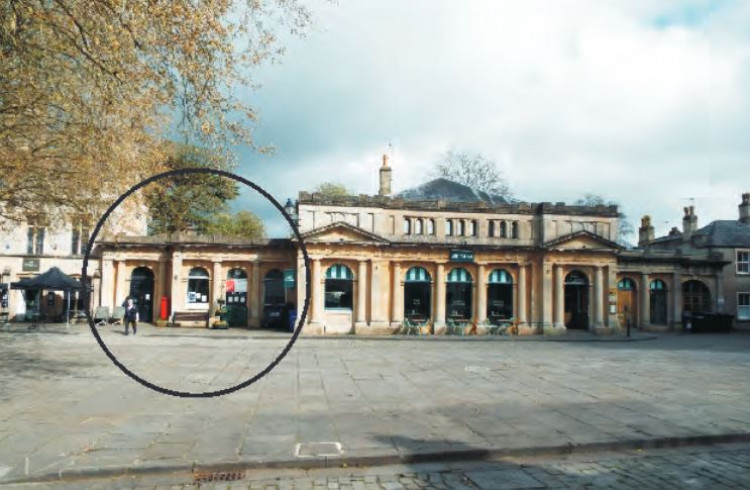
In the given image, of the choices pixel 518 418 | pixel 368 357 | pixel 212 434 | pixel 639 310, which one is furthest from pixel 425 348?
pixel 639 310

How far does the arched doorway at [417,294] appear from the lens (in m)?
34.5

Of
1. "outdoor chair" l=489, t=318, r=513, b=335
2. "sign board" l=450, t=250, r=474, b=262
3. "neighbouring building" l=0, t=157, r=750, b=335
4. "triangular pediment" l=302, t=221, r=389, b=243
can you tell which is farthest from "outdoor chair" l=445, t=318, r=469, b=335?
"triangular pediment" l=302, t=221, r=389, b=243

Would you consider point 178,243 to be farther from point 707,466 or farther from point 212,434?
point 707,466

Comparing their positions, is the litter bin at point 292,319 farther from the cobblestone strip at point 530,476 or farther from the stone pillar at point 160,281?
the cobblestone strip at point 530,476

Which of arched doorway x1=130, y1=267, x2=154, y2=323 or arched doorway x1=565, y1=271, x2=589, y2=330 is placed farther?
arched doorway x1=565, y1=271, x2=589, y2=330

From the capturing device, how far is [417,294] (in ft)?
114

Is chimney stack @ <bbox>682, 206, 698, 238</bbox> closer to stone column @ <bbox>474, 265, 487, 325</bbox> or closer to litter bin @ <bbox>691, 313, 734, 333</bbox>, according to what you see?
litter bin @ <bbox>691, 313, 734, 333</bbox>

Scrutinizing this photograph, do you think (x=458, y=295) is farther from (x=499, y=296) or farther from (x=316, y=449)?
(x=316, y=449)

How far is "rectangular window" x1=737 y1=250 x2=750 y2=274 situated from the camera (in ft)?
146

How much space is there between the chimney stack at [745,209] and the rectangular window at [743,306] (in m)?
8.31

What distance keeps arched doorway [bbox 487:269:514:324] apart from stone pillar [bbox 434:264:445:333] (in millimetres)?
3214

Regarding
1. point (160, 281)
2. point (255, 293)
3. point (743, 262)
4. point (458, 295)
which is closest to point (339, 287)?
point (255, 293)

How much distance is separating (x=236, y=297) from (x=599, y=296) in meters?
24.4

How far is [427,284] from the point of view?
34906mm
